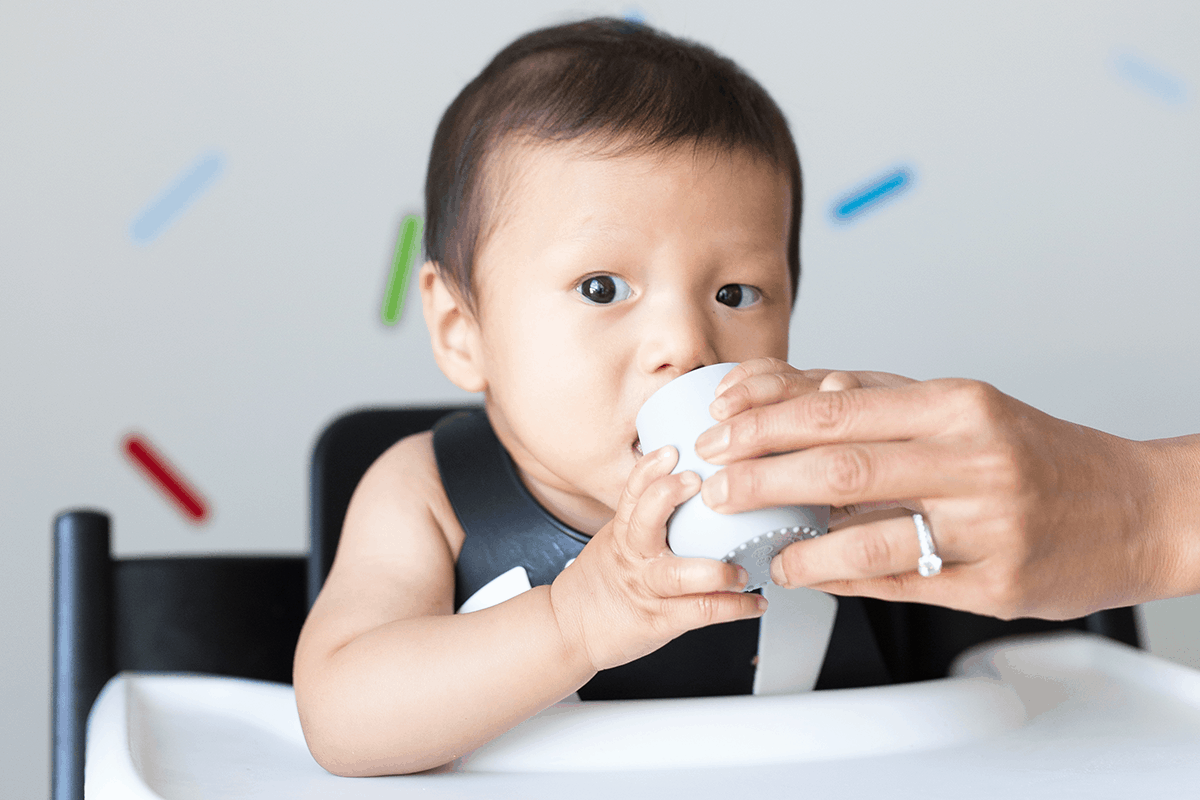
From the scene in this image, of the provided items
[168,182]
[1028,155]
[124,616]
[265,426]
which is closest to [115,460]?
[265,426]

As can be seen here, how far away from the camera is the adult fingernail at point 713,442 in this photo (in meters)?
0.47

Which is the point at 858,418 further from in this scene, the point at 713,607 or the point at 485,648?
the point at 485,648

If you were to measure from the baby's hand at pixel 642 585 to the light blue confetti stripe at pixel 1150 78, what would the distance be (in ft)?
4.73

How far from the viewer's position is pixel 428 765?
597mm

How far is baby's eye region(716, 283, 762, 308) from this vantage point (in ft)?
2.32

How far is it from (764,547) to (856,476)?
6 centimetres

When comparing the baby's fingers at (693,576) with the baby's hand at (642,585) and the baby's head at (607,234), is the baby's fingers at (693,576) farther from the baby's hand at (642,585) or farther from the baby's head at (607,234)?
the baby's head at (607,234)

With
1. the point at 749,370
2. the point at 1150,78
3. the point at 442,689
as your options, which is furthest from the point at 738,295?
the point at 1150,78

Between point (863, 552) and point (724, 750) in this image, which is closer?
point (863, 552)

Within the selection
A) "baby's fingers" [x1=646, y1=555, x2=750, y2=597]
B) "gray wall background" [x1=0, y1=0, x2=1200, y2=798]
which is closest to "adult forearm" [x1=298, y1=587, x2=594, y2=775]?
"baby's fingers" [x1=646, y1=555, x2=750, y2=597]

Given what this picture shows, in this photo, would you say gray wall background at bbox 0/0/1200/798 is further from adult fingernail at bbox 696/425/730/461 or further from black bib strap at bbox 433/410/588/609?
adult fingernail at bbox 696/425/730/461

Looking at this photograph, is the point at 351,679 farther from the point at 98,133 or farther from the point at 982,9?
the point at 982,9

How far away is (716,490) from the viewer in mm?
456

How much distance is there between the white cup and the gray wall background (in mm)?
994
